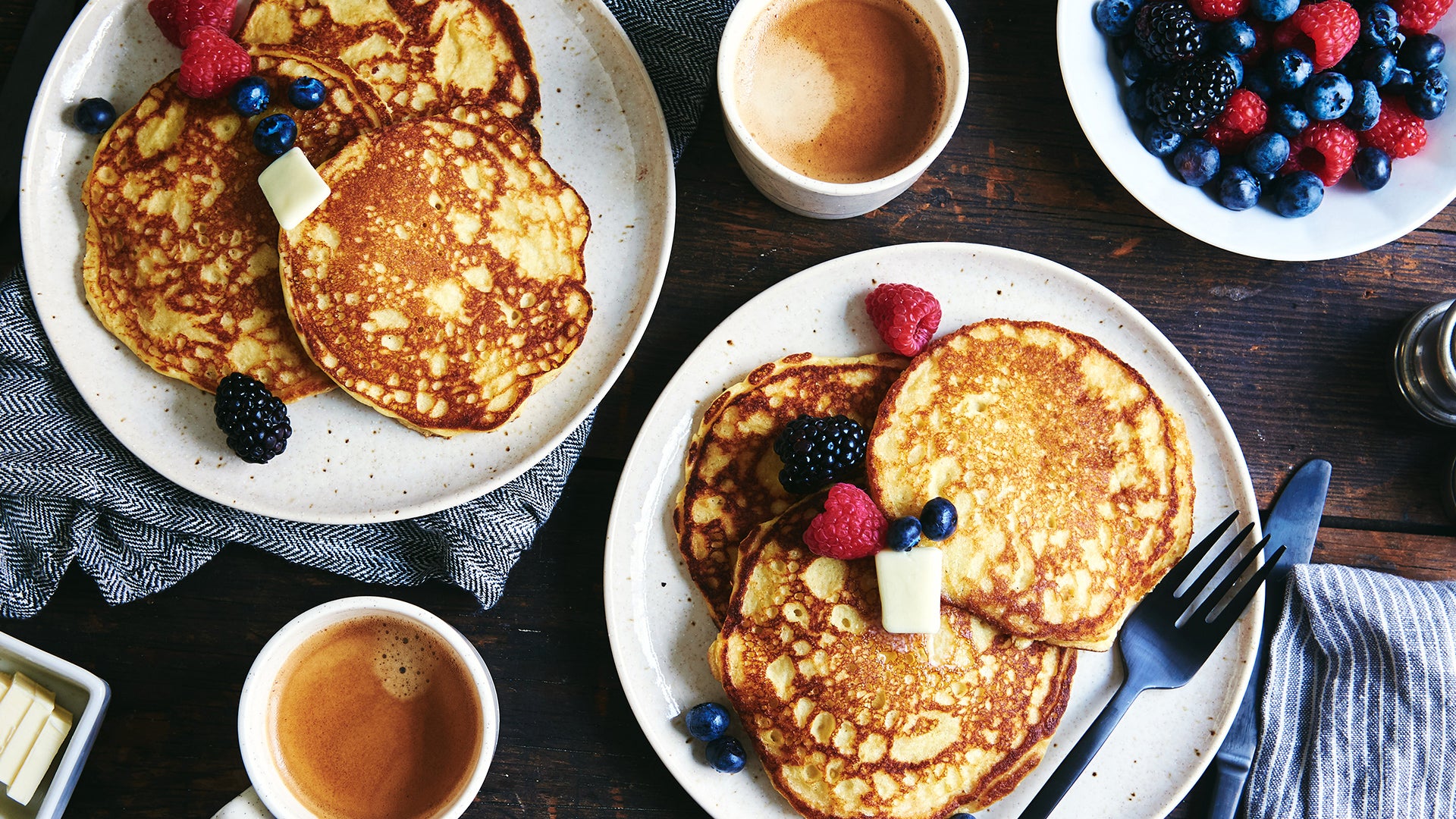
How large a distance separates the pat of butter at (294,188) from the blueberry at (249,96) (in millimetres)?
100

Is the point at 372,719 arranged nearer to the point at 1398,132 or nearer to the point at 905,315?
the point at 905,315

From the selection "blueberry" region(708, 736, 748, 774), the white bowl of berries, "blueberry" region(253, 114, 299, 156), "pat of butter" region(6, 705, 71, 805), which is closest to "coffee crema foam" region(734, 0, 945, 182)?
the white bowl of berries

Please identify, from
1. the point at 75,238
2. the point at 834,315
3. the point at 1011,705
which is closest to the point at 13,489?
the point at 75,238

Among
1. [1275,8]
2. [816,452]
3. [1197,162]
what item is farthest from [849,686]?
[1275,8]

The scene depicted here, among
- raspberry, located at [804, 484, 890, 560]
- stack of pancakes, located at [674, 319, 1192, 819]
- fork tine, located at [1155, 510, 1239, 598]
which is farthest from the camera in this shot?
fork tine, located at [1155, 510, 1239, 598]

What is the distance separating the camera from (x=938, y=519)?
1.26 metres

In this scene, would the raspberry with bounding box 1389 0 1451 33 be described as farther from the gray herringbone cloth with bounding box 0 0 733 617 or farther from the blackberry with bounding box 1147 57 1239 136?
the gray herringbone cloth with bounding box 0 0 733 617

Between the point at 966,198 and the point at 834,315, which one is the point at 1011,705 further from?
the point at 966,198

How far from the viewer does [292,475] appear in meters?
1.42

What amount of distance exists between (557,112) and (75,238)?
79 centimetres

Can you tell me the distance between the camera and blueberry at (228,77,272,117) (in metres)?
1.29

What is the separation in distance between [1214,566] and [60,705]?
6.19ft

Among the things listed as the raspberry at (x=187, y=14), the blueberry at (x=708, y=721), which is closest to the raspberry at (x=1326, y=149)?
the blueberry at (x=708, y=721)

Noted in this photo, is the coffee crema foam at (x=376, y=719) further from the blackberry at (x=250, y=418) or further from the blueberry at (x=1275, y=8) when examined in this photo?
the blueberry at (x=1275, y=8)
